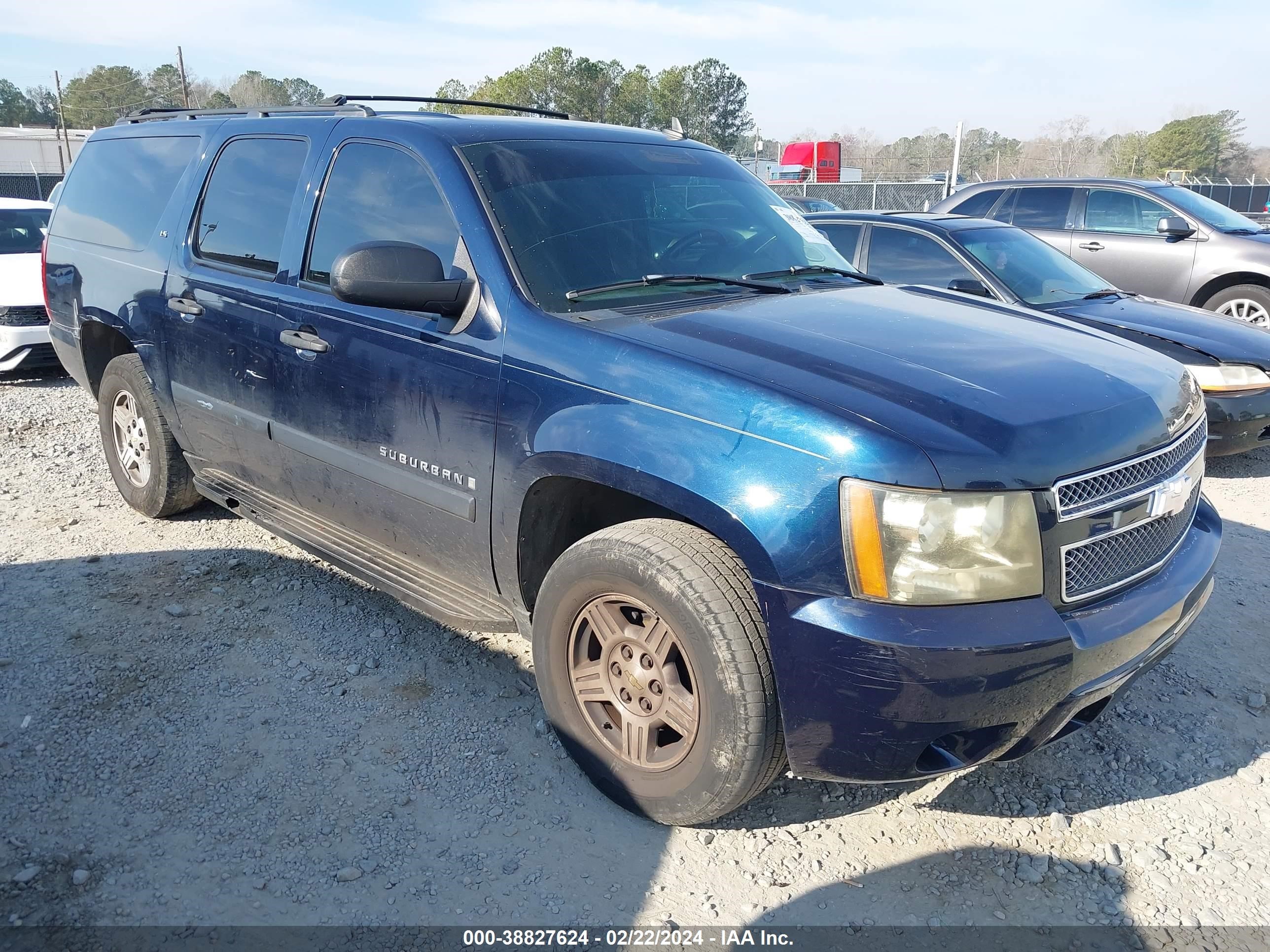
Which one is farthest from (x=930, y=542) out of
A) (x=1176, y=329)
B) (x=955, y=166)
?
(x=955, y=166)

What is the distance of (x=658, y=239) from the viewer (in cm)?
335

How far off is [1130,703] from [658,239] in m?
2.35

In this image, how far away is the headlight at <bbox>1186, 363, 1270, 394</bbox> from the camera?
5.75 m

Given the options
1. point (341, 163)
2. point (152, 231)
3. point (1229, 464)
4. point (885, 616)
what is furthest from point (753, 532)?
point (1229, 464)

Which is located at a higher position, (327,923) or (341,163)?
(341,163)

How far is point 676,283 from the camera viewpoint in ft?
10.5

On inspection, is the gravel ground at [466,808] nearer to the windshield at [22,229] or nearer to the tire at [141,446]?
the tire at [141,446]

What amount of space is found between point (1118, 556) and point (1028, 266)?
465 centimetres

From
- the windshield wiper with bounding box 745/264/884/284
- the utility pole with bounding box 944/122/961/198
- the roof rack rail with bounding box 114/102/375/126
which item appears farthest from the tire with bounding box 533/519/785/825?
the utility pole with bounding box 944/122/961/198

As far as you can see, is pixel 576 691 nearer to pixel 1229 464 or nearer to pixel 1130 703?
pixel 1130 703

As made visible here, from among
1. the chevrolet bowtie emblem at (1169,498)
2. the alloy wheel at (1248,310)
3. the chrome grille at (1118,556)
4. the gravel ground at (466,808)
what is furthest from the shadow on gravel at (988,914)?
the alloy wheel at (1248,310)

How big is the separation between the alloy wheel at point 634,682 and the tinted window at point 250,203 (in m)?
2.00

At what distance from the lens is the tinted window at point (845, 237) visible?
711 centimetres

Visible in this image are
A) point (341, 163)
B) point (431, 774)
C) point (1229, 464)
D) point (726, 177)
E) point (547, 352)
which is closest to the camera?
point (547, 352)
